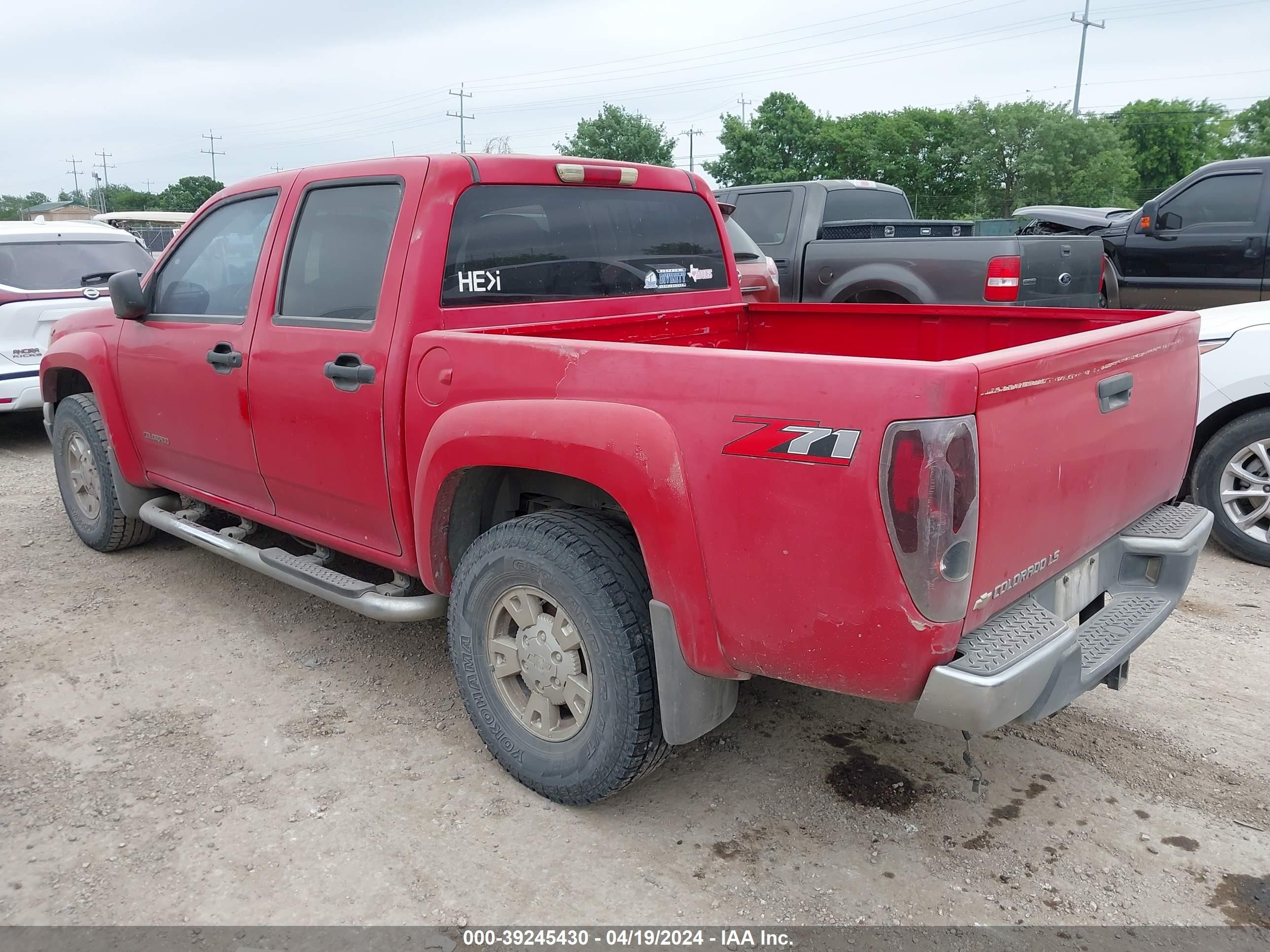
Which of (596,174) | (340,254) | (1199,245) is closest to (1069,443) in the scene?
(596,174)

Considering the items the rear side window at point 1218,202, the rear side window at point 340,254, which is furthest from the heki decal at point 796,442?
the rear side window at point 1218,202

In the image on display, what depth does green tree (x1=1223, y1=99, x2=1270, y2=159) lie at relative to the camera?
178 feet

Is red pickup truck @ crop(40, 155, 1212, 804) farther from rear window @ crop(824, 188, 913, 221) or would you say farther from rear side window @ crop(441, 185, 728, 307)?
rear window @ crop(824, 188, 913, 221)

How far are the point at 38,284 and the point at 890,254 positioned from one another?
6.94 meters

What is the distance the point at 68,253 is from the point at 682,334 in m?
6.82

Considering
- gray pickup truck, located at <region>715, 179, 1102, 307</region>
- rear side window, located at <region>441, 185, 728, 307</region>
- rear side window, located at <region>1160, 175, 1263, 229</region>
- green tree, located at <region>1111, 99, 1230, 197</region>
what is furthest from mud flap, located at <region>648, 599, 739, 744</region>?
green tree, located at <region>1111, 99, 1230, 197</region>

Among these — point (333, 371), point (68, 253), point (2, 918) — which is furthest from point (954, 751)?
point (68, 253)

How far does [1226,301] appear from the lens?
861 centimetres

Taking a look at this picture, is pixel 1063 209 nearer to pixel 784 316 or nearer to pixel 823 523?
pixel 784 316

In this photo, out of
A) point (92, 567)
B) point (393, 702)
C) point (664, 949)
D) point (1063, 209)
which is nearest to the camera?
point (664, 949)

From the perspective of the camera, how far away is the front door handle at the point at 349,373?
125 inches

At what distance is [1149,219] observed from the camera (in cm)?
923

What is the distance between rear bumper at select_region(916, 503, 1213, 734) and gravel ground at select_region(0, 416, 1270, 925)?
1.69 feet

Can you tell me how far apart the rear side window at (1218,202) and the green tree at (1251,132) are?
5402 cm
